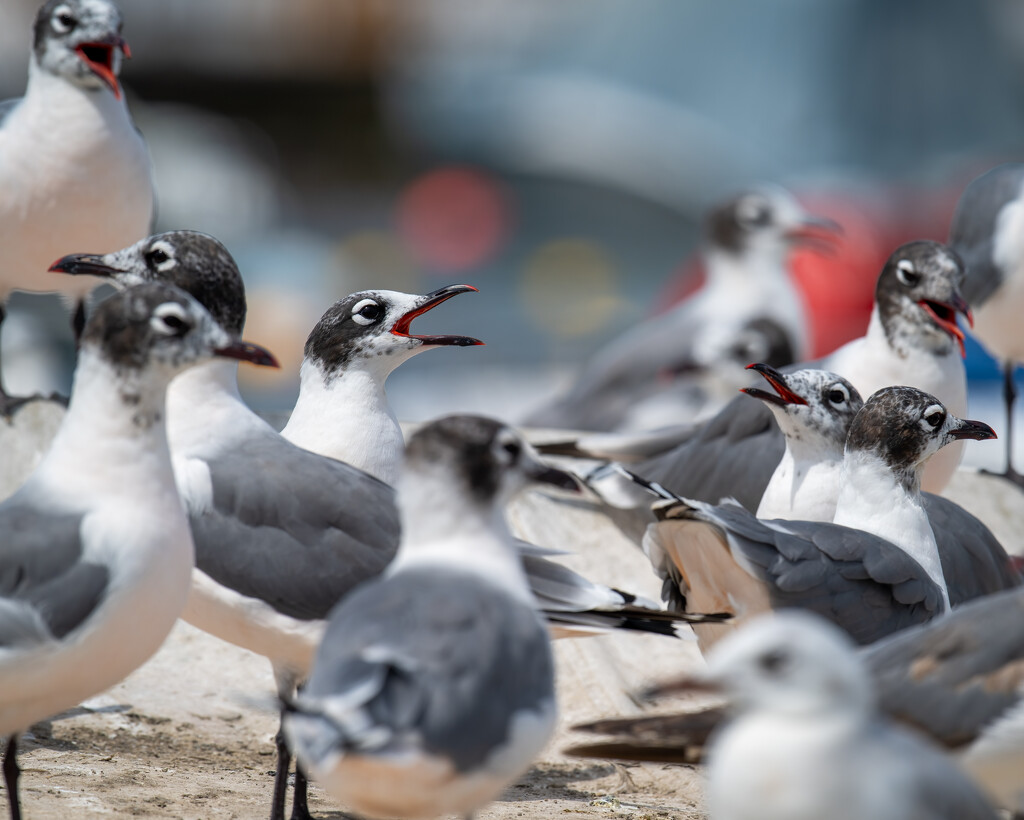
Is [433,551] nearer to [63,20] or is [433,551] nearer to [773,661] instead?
[773,661]

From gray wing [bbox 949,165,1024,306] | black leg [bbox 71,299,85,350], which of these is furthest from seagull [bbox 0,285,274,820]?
gray wing [bbox 949,165,1024,306]

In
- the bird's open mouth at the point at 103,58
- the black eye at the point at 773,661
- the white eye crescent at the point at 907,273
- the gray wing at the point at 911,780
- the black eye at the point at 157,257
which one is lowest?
the gray wing at the point at 911,780

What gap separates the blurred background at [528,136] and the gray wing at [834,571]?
10.9m

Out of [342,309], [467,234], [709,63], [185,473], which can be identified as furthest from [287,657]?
[709,63]

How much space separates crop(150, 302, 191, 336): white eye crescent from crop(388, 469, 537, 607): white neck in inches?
23.7

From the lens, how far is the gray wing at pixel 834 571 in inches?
147

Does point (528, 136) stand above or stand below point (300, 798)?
above

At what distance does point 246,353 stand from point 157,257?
3.54 feet

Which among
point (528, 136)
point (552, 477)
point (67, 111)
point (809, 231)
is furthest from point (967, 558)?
point (528, 136)

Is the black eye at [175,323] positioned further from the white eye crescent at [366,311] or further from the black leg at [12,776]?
the white eye crescent at [366,311]

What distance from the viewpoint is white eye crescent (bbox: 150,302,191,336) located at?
3.12m

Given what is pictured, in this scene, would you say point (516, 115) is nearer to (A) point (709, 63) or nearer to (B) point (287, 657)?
(A) point (709, 63)

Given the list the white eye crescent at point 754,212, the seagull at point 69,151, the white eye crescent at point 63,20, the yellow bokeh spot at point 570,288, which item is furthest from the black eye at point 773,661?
the yellow bokeh spot at point 570,288

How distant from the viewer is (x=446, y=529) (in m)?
2.94
